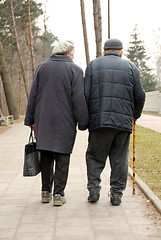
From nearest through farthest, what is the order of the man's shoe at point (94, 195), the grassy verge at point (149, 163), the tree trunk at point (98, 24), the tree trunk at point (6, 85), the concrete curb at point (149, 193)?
the concrete curb at point (149, 193)
the man's shoe at point (94, 195)
the grassy verge at point (149, 163)
the tree trunk at point (98, 24)
the tree trunk at point (6, 85)

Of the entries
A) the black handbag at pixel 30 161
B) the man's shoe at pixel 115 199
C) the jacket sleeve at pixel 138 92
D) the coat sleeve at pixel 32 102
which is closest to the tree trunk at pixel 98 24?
the jacket sleeve at pixel 138 92

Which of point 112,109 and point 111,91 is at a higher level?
point 111,91

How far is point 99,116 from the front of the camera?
4.40 meters

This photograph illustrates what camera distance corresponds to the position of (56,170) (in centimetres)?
455

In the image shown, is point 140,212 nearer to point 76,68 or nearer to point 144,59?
point 76,68

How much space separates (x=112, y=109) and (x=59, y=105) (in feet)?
2.05

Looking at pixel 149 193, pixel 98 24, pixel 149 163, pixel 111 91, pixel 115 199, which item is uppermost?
pixel 98 24

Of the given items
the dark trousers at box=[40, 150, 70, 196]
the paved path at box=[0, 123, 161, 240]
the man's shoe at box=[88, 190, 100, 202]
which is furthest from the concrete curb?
the dark trousers at box=[40, 150, 70, 196]

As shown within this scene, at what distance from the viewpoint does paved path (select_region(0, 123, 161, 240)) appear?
362cm

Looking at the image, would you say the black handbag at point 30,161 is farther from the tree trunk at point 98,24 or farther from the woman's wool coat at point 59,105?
the tree trunk at point 98,24

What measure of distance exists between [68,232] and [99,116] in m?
1.40

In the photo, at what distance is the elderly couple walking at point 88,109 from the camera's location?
4.38 meters

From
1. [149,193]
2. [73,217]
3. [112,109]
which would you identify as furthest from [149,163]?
[73,217]

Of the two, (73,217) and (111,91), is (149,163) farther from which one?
(73,217)
